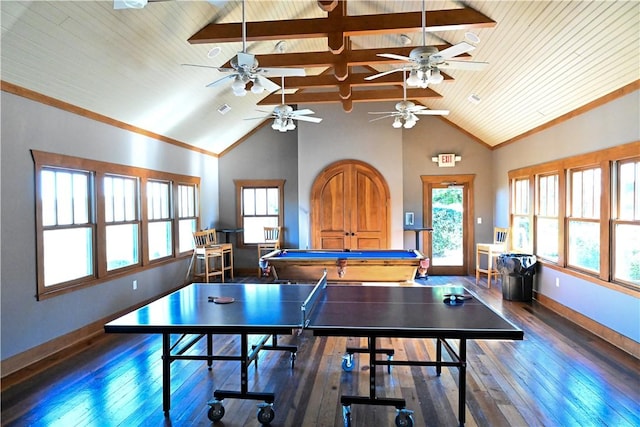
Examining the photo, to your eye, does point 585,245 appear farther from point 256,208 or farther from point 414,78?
point 256,208

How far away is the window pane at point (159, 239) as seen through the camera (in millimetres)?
5969

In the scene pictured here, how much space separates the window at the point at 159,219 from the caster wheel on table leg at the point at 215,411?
3.82 m

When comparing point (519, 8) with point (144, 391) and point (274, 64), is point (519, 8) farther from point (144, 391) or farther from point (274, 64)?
point (144, 391)

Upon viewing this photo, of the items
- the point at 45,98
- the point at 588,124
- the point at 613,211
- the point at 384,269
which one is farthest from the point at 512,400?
the point at 45,98

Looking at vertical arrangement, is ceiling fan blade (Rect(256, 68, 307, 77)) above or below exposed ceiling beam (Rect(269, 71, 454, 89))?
below

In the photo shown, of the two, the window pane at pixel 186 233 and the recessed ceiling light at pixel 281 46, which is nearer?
the recessed ceiling light at pixel 281 46

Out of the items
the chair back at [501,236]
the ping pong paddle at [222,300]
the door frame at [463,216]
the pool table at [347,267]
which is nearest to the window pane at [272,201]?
the door frame at [463,216]

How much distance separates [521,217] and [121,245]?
6.61 m

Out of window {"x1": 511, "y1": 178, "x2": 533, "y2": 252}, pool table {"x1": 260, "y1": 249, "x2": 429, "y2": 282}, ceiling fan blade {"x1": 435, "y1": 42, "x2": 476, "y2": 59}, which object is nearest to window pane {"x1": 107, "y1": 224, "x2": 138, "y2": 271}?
pool table {"x1": 260, "y1": 249, "x2": 429, "y2": 282}

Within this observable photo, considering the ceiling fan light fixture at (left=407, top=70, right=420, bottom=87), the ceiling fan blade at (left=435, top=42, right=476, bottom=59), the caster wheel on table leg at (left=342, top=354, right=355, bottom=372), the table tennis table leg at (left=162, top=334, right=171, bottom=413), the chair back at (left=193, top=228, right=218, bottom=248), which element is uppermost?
the ceiling fan blade at (left=435, top=42, right=476, bottom=59)

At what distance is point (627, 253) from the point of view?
3.92 meters

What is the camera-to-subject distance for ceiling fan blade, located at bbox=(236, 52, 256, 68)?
123 inches

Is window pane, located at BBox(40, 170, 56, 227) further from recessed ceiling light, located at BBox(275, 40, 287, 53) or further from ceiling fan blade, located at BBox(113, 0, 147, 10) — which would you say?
recessed ceiling light, located at BBox(275, 40, 287, 53)

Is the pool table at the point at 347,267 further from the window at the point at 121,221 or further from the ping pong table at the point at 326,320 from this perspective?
the window at the point at 121,221
